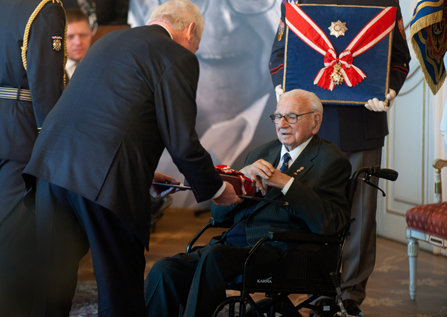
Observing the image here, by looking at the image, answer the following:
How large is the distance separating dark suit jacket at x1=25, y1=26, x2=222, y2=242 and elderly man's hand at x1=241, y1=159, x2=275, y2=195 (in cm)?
36

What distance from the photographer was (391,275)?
160 inches

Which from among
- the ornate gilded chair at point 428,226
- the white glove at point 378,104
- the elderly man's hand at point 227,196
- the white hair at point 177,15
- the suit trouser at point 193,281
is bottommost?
the ornate gilded chair at point 428,226


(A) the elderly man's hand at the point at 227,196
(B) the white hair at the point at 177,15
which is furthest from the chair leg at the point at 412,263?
(B) the white hair at the point at 177,15

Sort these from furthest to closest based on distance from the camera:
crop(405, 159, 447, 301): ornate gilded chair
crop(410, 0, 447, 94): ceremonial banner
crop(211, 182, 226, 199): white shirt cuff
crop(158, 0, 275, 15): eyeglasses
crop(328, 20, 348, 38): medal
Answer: crop(158, 0, 275, 15): eyeglasses, crop(405, 159, 447, 301): ornate gilded chair, crop(410, 0, 447, 94): ceremonial banner, crop(328, 20, 348, 38): medal, crop(211, 182, 226, 199): white shirt cuff

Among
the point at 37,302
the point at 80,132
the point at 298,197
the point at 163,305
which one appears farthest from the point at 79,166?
the point at 298,197

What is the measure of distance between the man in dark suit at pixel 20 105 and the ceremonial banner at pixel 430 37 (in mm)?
1770

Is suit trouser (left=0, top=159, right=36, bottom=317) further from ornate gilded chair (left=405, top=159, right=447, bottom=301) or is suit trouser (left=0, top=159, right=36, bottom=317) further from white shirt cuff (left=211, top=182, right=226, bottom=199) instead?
ornate gilded chair (left=405, top=159, right=447, bottom=301)

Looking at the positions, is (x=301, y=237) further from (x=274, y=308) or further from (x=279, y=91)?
(x=279, y=91)

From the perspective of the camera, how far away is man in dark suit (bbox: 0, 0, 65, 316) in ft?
8.10

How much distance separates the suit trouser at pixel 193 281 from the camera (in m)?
2.14

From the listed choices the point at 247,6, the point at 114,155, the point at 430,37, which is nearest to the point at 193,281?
the point at 114,155

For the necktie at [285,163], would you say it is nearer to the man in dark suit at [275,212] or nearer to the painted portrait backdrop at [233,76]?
the man in dark suit at [275,212]

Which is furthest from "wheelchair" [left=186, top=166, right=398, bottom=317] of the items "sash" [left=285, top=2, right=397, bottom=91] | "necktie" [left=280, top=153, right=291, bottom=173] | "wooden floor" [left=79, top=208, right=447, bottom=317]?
"wooden floor" [left=79, top=208, right=447, bottom=317]

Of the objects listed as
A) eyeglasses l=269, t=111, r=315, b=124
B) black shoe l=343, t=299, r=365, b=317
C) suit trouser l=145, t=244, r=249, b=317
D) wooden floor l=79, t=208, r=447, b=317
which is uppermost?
eyeglasses l=269, t=111, r=315, b=124
